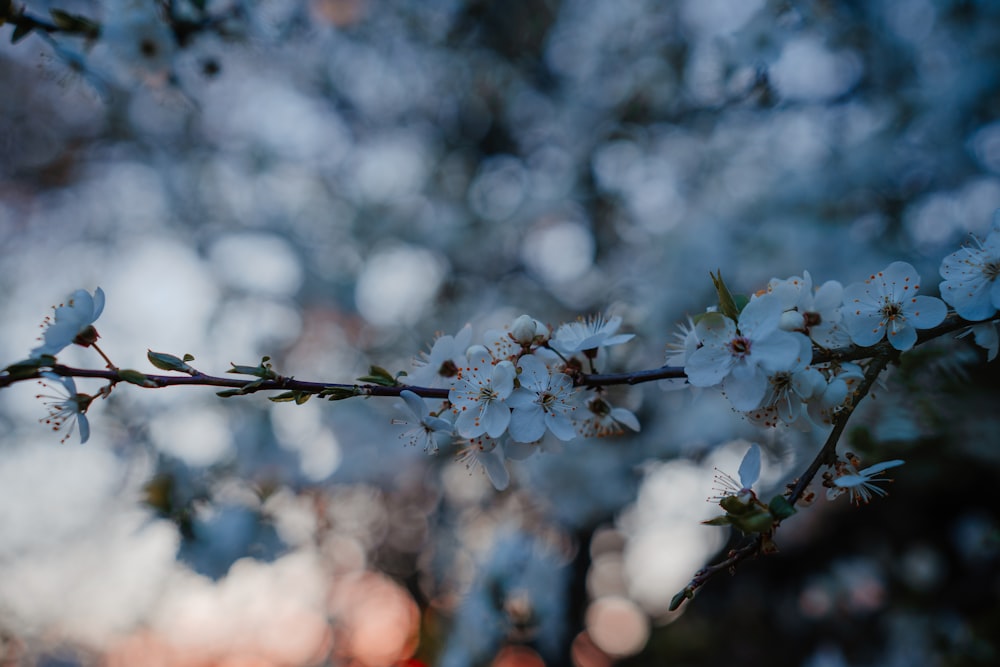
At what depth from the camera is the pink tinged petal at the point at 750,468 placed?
0.88 metres

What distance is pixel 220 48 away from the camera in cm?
195

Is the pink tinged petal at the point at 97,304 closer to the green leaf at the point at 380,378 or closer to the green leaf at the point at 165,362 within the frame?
the green leaf at the point at 165,362

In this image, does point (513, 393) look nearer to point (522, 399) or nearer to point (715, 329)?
point (522, 399)

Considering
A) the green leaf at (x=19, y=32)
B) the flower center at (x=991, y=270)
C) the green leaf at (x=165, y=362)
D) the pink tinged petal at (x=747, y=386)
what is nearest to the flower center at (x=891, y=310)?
the flower center at (x=991, y=270)

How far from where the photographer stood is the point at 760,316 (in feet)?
2.79

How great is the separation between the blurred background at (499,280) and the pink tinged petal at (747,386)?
784 millimetres

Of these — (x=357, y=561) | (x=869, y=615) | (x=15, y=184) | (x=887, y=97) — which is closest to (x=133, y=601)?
(x=357, y=561)

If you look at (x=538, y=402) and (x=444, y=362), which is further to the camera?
(x=444, y=362)

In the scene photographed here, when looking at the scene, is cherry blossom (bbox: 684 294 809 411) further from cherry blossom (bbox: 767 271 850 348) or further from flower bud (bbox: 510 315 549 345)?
flower bud (bbox: 510 315 549 345)

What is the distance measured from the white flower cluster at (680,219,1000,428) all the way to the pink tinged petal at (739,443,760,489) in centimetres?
5

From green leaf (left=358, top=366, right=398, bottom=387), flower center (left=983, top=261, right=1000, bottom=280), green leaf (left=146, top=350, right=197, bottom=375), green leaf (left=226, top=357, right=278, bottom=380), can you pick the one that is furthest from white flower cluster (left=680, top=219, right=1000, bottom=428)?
green leaf (left=146, top=350, right=197, bottom=375)

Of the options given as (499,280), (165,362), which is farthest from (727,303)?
(499,280)

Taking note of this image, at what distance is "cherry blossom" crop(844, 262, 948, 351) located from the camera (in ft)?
2.89

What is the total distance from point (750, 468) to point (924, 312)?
12.9 inches
